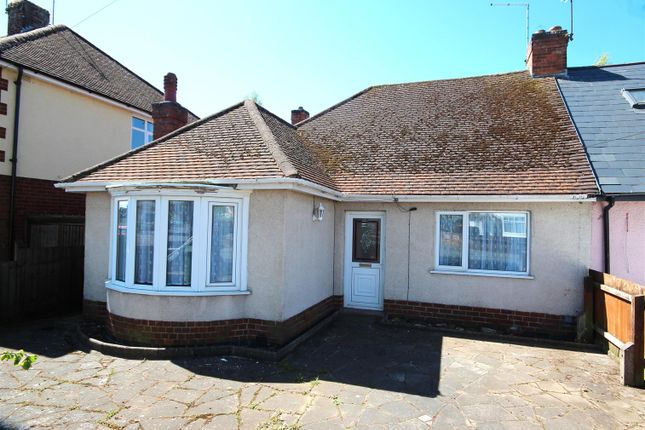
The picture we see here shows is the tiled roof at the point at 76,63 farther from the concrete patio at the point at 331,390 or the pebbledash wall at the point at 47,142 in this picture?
the concrete patio at the point at 331,390

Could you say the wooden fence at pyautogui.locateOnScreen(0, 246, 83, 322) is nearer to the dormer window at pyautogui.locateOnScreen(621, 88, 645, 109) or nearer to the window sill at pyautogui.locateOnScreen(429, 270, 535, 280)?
the window sill at pyautogui.locateOnScreen(429, 270, 535, 280)

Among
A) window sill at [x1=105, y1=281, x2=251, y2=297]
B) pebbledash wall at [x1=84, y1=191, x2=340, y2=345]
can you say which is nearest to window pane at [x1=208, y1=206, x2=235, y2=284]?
window sill at [x1=105, y1=281, x2=251, y2=297]

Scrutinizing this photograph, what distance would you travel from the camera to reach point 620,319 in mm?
6574

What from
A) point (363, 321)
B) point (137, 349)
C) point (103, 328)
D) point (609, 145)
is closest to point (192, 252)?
point (137, 349)

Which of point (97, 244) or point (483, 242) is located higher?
point (483, 242)

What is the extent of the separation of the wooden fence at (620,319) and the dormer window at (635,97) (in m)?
5.39

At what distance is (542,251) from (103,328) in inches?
380

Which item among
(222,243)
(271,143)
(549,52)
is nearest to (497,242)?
(271,143)

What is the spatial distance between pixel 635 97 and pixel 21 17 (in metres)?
19.9

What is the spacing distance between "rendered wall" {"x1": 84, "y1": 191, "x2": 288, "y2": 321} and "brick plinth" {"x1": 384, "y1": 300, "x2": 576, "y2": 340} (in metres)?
3.57

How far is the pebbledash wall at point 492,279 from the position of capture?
26.6 feet

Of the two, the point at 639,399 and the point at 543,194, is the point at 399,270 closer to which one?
the point at 543,194

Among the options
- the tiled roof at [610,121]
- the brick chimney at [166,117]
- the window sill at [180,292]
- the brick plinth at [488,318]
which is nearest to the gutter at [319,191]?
the tiled roof at [610,121]

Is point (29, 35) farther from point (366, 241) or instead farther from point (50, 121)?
point (366, 241)
